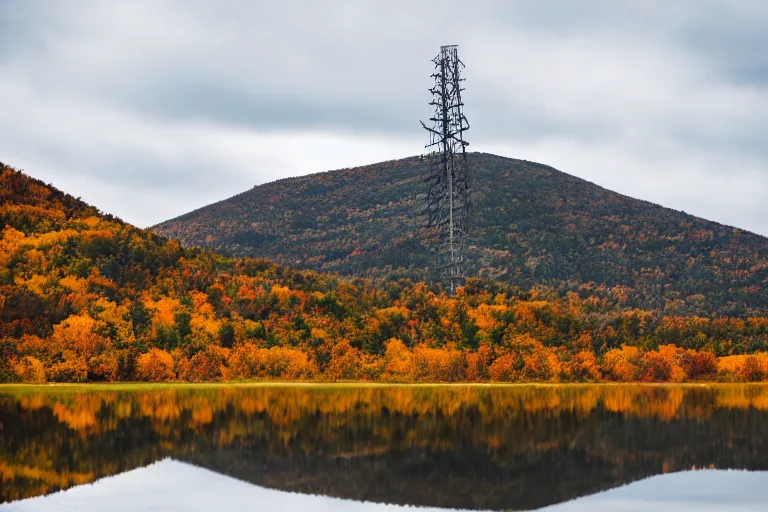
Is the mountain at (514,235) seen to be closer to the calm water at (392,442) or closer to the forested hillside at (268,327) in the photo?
the forested hillside at (268,327)

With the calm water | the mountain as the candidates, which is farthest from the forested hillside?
the mountain

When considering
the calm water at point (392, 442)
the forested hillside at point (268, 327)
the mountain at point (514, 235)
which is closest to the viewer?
the calm water at point (392, 442)

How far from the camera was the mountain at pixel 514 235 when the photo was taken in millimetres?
93938

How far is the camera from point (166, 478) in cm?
2022

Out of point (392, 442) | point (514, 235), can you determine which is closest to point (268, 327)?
point (392, 442)

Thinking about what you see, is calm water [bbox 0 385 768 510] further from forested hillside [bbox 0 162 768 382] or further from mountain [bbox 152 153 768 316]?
mountain [bbox 152 153 768 316]

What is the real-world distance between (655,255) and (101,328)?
66.2 m

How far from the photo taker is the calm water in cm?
1934

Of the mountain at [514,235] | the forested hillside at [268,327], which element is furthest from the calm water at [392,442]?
the mountain at [514,235]

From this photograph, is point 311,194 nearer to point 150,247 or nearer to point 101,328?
point 150,247

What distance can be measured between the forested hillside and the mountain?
21.7 m

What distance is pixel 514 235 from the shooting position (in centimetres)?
10788

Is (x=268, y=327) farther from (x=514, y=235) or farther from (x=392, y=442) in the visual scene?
(x=514, y=235)

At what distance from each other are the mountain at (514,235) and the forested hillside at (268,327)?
2169cm
